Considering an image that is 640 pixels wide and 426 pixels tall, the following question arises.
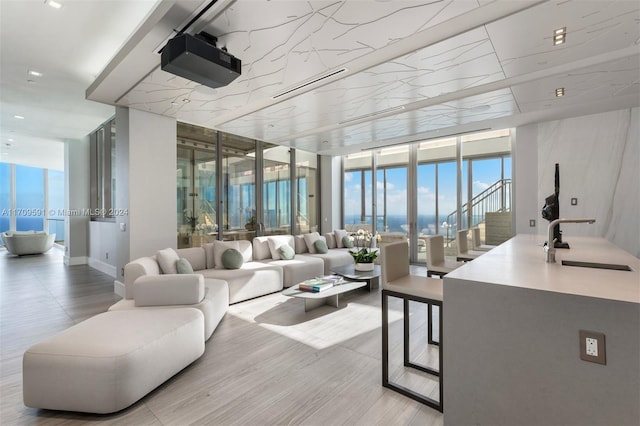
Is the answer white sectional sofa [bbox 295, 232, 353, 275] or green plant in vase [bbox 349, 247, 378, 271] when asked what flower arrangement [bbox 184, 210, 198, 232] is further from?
green plant in vase [bbox 349, 247, 378, 271]

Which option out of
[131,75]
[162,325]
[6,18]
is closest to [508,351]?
[162,325]

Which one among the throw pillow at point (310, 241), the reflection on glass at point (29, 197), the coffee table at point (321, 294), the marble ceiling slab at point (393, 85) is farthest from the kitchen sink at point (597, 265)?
the reflection on glass at point (29, 197)

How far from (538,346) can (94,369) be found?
2.48m

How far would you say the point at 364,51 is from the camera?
2.97 m

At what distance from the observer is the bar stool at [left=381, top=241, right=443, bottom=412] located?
2023 mm

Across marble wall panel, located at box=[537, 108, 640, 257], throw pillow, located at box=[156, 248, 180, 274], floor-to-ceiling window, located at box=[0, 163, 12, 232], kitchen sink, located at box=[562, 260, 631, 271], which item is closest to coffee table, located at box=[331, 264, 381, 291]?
throw pillow, located at box=[156, 248, 180, 274]

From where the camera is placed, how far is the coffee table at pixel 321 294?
372 centimetres

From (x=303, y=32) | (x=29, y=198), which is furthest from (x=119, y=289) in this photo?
(x=29, y=198)

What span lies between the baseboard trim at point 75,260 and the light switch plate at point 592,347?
31.0 feet

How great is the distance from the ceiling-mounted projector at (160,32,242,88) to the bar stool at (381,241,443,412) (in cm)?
220

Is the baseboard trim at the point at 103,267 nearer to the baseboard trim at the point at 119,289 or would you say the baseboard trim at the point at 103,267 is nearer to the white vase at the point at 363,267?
the baseboard trim at the point at 119,289

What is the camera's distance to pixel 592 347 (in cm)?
123

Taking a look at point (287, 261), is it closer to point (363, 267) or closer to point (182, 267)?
point (363, 267)

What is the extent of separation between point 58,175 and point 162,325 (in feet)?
42.7
